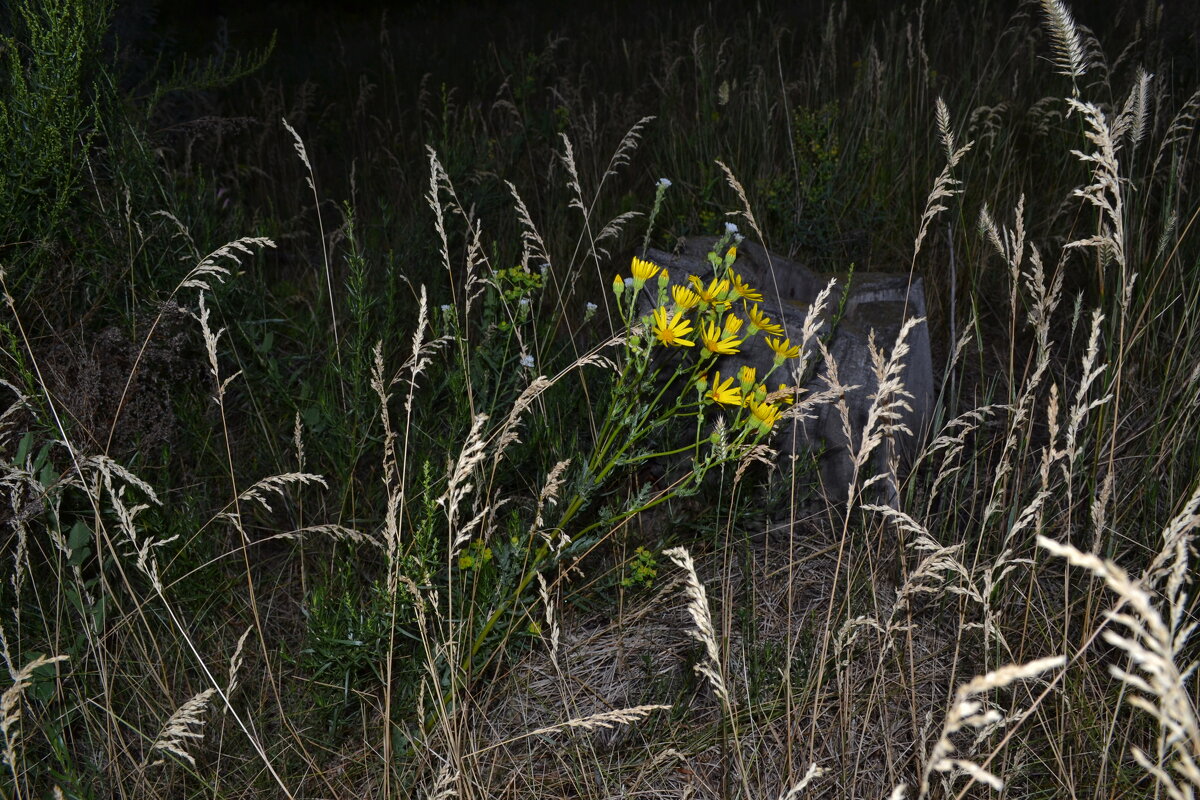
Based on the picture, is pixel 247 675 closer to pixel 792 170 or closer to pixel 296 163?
pixel 792 170

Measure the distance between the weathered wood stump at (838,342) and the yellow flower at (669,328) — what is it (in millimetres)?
581

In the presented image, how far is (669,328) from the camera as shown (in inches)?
62.3

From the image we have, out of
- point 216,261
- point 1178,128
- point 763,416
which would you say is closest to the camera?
point 763,416

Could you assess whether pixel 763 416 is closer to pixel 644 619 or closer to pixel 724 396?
pixel 724 396

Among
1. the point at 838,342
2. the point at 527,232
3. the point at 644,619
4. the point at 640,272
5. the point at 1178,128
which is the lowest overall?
the point at 644,619

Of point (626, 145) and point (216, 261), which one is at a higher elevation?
point (626, 145)

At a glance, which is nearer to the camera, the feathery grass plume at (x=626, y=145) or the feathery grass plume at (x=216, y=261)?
the feathery grass plume at (x=216, y=261)

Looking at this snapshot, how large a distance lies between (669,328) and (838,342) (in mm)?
926

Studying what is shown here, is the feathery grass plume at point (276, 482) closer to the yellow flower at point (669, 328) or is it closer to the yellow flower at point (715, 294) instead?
the yellow flower at point (669, 328)

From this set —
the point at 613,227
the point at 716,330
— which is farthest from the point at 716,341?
the point at 613,227

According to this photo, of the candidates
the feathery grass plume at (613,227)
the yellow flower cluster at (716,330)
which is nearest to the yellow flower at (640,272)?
the yellow flower cluster at (716,330)

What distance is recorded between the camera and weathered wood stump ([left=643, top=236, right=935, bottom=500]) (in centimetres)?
234

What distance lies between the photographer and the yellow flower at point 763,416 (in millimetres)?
1521

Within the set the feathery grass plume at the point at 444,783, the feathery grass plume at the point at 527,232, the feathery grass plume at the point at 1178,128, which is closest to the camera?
the feathery grass plume at the point at 444,783
